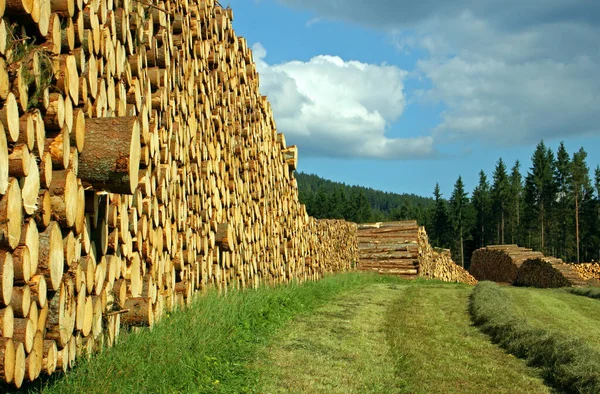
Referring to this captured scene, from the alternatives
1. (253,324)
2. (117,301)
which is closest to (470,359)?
(253,324)

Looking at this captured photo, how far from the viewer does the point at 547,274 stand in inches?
1069

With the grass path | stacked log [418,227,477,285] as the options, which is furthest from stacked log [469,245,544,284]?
the grass path

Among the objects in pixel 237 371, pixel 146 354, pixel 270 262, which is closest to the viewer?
pixel 146 354

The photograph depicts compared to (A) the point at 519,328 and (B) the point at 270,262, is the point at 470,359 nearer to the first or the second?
(A) the point at 519,328

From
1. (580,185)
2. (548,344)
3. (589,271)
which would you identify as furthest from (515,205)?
(548,344)

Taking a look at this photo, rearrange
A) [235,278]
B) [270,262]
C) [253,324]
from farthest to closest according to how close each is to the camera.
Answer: [270,262] < [235,278] < [253,324]

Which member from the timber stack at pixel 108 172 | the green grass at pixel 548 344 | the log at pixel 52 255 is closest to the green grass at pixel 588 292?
the green grass at pixel 548 344

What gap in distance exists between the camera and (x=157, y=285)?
20.9 ft

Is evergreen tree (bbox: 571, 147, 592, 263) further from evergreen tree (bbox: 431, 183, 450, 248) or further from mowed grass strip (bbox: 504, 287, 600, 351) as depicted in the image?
mowed grass strip (bbox: 504, 287, 600, 351)

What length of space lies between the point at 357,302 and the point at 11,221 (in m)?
9.67

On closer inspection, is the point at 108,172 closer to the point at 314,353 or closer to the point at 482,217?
the point at 314,353

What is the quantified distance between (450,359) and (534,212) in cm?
8094

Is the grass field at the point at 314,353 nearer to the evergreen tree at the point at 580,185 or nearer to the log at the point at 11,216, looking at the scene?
the log at the point at 11,216

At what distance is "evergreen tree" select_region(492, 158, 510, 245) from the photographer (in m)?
91.3
